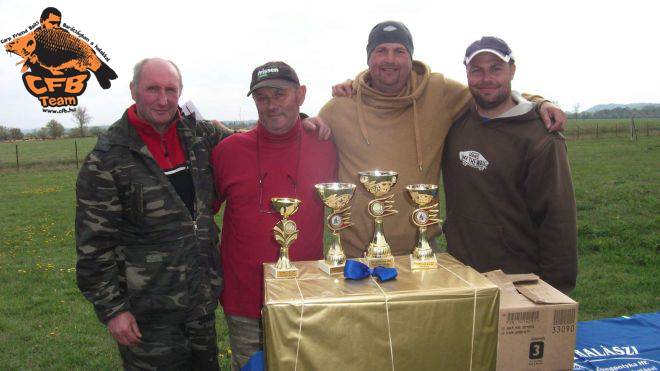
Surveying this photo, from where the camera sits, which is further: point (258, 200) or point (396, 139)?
point (396, 139)

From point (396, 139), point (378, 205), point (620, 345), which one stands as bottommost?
point (620, 345)

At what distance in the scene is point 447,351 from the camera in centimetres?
195

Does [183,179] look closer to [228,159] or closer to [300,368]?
[228,159]

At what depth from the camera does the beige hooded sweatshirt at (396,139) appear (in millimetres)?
3016

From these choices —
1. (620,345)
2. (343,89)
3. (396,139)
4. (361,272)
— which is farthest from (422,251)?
(620,345)

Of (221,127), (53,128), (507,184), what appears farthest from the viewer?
(53,128)

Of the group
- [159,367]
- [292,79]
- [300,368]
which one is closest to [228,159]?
[292,79]

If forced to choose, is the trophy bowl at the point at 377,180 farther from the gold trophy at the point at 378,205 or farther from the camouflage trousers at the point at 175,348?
the camouflage trousers at the point at 175,348

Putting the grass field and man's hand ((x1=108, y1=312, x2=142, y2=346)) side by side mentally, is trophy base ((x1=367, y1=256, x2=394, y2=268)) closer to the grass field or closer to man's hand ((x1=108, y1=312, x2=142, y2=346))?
man's hand ((x1=108, y1=312, x2=142, y2=346))

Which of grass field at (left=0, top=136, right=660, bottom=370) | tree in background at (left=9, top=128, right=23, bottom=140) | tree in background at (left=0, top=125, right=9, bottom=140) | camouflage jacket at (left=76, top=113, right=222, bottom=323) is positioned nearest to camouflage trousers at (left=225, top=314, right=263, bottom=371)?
camouflage jacket at (left=76, top=113, right=222, bottom=323)

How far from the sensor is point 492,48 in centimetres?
279

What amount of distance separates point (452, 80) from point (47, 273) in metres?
6.74

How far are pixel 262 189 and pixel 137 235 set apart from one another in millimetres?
734

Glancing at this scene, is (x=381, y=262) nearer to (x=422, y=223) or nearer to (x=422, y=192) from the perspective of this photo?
(x=422, y=223)
